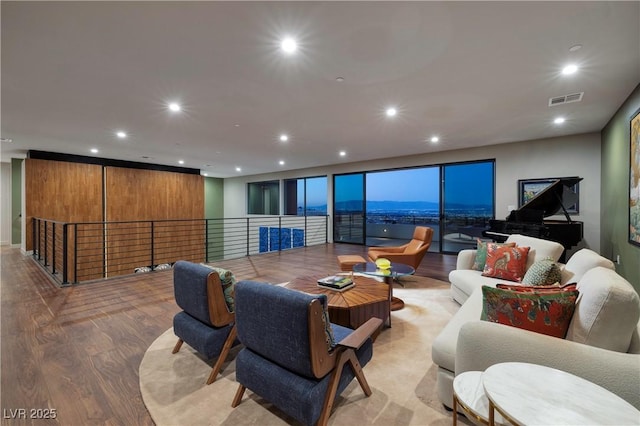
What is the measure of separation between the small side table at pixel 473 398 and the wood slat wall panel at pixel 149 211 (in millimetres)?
7674

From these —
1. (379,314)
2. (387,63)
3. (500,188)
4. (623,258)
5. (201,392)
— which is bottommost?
(201,392)

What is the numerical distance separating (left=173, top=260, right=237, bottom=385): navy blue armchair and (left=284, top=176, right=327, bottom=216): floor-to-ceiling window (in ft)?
24.2

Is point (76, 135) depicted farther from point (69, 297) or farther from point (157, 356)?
point (157, 356)

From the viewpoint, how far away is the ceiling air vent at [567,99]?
3.46 meters

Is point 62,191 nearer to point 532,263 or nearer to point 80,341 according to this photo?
point 80,341

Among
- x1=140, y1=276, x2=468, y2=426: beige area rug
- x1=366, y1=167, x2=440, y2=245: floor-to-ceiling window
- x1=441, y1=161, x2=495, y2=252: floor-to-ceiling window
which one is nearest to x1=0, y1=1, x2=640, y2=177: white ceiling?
x1=441, y1=161, x2=495, y2=252: floor-to-ceiling window

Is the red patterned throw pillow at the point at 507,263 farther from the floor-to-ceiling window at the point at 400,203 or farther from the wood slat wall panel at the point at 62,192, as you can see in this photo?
the wood slat wall panel at the point at 62,192

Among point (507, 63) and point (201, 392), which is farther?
point (507, 63)

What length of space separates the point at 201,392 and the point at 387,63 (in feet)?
10.1

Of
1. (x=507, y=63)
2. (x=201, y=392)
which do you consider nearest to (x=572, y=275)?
(x=507, y=63)

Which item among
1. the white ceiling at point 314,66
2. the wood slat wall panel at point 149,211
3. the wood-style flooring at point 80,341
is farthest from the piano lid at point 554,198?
the wood slat wall panel at point 149,211

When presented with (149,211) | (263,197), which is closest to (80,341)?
(149,211)

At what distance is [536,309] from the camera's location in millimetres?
1488

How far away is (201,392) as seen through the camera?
188 cm
